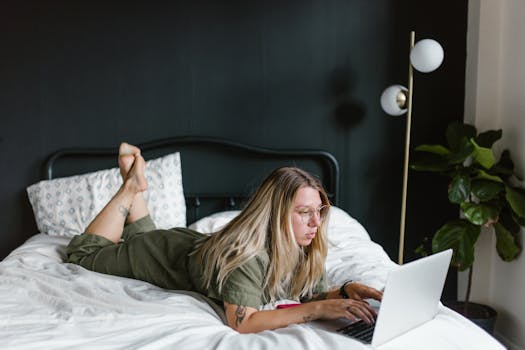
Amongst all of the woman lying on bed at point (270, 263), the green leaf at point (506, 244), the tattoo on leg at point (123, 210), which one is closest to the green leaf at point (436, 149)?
the green leaf at point (506, 244)

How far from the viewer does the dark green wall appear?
133 inches

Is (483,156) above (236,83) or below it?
below

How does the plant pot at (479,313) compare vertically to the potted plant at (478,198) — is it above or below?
below

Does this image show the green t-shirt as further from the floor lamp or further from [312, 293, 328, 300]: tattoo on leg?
the floor lamp

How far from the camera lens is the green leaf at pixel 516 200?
2.90 metres

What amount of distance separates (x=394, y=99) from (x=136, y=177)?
1.30 meters

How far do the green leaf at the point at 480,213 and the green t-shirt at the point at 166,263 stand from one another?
1.19m

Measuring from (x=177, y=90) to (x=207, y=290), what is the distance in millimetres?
1680

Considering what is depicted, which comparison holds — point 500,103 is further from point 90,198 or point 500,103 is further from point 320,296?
point 90,198

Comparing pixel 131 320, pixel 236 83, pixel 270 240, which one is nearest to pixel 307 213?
pixel 270 240

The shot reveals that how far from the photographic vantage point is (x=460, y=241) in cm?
310

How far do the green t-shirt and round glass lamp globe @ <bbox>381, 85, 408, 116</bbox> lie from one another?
130 cm

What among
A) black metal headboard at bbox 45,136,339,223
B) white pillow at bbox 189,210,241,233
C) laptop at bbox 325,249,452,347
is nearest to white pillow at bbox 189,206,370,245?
white pillow at bbox 189,210,241,233

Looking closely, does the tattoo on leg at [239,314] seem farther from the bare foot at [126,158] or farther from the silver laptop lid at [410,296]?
the bare foot at [126,158]
